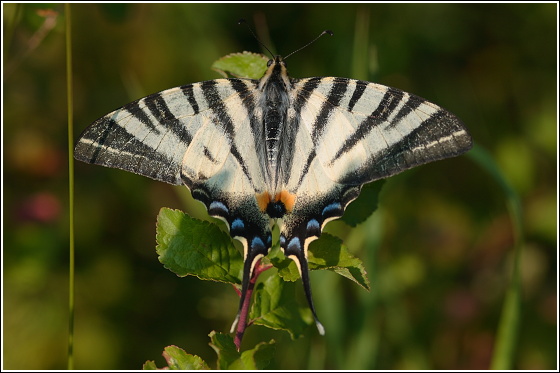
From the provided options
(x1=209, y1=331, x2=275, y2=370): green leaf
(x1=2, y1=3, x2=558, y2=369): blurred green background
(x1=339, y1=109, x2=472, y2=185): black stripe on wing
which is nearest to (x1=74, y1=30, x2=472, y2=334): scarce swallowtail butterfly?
(x1=339, y1=109, x2=472, y2=185): black stripe on wing

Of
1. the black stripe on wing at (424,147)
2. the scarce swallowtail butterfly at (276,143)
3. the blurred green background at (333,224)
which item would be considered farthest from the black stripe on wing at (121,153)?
the blurred green background at (333,224)

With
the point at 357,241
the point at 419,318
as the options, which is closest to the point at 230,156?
the point at 357,241

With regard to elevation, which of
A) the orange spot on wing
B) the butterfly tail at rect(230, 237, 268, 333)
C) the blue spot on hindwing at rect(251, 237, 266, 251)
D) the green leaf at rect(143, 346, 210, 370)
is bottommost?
the green leaf at rect(143, 346, 210, 370)

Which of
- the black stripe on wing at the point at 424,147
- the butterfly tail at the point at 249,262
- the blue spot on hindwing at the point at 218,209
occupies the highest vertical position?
the black stripe on wing at the point at 424,147

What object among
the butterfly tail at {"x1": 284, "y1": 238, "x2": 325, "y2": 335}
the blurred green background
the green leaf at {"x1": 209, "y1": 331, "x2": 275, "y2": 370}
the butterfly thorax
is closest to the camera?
the green leaf at {"x1": 209, "y1": 331, "x2": 275, "y2": 370}

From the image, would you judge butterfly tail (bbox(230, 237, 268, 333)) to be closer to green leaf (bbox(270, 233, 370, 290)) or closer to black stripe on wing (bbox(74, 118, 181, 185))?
green leaf (bbox(270, 233, 370, 290))

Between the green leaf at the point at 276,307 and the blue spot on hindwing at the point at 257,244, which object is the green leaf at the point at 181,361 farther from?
the blue spot on hindwing at the point at 257,244
